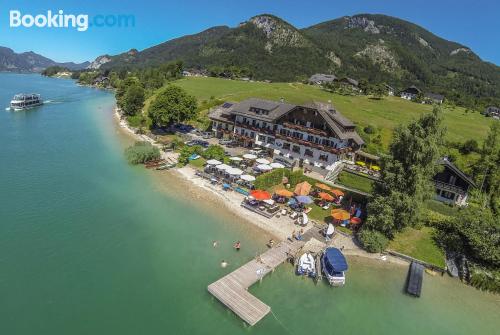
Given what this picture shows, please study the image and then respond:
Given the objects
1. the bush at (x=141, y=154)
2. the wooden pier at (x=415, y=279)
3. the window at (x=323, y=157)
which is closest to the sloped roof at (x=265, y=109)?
the window at (x=323, y=157)

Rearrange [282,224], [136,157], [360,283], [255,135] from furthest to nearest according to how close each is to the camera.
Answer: [255,135]
[136,157]
[282,224]
[360,283]

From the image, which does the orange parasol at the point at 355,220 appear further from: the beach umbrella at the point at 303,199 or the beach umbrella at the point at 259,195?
the beach umbrella at the point at 259,195

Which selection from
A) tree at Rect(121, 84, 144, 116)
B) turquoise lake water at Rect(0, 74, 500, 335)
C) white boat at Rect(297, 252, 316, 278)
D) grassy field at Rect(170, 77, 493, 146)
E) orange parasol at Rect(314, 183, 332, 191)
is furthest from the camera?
tree at Rect(121, 84, 144, 116)

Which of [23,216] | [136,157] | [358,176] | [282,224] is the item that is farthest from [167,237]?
[358,176]

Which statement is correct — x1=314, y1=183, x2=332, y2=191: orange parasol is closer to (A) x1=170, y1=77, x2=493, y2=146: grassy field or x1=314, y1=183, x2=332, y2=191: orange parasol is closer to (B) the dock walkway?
(B) the dock walkway

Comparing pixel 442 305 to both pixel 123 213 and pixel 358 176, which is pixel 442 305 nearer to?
pixel 358 176

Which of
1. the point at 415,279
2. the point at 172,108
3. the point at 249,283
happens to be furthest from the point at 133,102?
the point at 415,279

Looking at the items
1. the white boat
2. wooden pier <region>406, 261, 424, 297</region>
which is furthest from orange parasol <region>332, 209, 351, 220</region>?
the white boat
